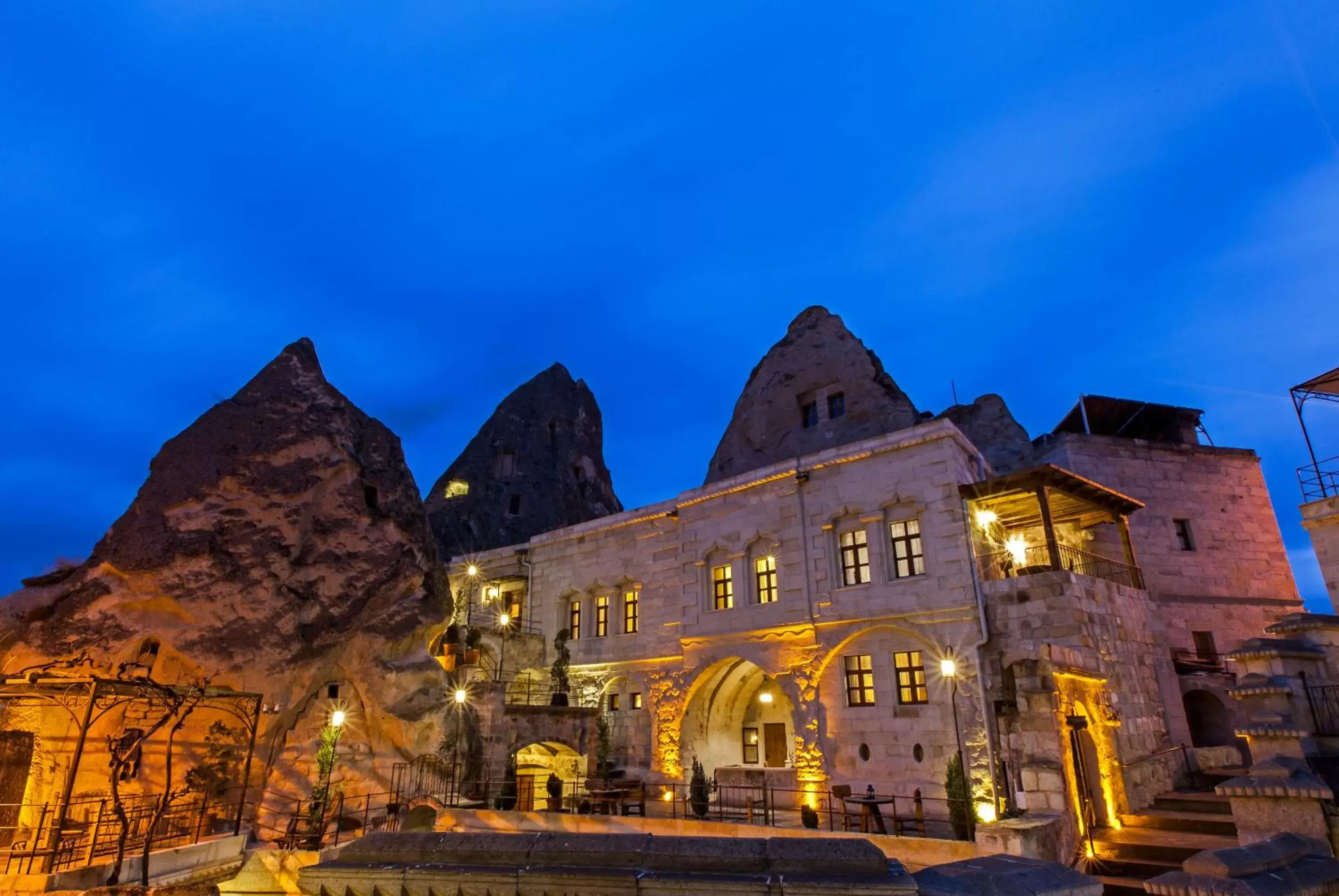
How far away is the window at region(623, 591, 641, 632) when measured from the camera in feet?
81.5

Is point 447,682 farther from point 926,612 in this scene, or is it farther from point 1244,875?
point 1244,875

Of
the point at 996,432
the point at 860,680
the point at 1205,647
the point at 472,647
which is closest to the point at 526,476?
the point at 472,647

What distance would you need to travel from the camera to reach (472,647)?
79.2 feet

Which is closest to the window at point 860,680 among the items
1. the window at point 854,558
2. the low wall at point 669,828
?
the window at point 854,558

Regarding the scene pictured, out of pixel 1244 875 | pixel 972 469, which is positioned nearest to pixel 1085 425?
pixel 972 469

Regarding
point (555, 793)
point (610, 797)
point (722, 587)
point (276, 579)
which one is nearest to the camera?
point (276, 579)

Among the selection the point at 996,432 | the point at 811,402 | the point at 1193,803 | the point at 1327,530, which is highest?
the point at 811,402

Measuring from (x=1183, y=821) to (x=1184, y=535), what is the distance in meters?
12.1

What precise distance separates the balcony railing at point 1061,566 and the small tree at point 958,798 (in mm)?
4680

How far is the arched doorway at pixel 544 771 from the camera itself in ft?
73.8

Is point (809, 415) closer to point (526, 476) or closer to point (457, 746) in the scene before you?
point (457, 746)

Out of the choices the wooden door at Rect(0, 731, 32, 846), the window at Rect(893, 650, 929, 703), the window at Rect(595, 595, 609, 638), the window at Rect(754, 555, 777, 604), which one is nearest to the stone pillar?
the window at Rect(893, 650, 929, 703)

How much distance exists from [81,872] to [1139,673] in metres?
22.3

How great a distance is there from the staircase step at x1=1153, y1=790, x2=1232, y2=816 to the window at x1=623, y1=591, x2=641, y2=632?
14.9 meters
